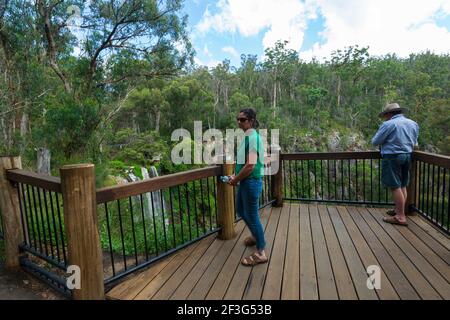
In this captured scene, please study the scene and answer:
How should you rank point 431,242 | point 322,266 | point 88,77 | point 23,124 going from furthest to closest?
1. point 88,77
2. point 23,124
3. point 431,242
4. point 322,266

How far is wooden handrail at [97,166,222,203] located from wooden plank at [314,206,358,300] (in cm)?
142

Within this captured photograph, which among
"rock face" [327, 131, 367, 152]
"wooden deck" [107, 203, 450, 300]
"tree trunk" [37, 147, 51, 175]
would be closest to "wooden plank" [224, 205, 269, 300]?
"wooden deck" [107, 203, 450, 300]

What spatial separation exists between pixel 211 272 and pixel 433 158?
102 inches

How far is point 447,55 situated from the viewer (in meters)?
45.6

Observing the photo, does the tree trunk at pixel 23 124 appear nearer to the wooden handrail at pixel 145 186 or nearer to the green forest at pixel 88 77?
the green forest at pixel 88 77

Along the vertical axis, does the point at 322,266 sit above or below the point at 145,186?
below

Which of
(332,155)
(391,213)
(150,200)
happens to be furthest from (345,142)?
(391,213)

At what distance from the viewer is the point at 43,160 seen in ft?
Answer: 19.0

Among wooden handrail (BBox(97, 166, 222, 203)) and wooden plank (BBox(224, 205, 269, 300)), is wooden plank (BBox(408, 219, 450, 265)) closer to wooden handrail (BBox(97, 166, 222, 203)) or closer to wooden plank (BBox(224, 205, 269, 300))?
wooden plank (BBox(224, 205, 269, 300))

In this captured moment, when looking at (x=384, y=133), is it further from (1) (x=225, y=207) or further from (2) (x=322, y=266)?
(1) (x=225, y=207)

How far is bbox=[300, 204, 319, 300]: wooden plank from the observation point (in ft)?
6.22

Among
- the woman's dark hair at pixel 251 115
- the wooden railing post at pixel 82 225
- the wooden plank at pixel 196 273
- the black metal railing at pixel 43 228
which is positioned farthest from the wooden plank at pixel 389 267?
the black metal railing at pixel 43 228

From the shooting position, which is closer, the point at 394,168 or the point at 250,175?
the point at 250,175
